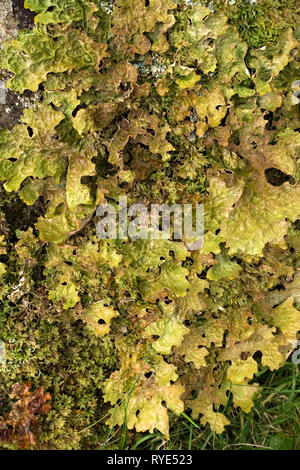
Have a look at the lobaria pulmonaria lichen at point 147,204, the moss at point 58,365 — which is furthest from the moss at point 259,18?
the moss at point 58,365

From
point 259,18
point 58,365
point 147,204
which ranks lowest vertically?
point 58,365

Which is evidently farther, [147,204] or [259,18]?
[147,204]

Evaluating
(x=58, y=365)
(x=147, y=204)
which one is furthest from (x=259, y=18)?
(x=58, y=365)

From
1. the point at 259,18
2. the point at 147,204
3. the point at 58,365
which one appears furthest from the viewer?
the point at 58,365

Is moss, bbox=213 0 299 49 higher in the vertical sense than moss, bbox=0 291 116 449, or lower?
higher

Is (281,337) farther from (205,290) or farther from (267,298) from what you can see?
(205,290)

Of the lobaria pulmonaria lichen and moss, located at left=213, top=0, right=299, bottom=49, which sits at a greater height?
moss, located at left=213, top=0, right=299, bottom=49

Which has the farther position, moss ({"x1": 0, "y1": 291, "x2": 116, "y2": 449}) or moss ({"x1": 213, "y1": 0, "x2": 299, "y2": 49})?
moss ({"x1": 0, "y1": 291, "x2": 116, "y2": 449})

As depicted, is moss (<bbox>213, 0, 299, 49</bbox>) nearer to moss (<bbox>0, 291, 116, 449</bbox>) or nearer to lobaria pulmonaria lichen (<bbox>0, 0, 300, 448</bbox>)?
lobaria pulmonaria lichen (<bbox>0, 0, 300, 448</bbox>)

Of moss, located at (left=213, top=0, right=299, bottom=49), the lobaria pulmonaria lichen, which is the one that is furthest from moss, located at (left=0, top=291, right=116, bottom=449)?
moss, located at (left=213, top=0, right=299, bottom=49)

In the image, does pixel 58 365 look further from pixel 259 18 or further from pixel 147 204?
pixel 259 18
